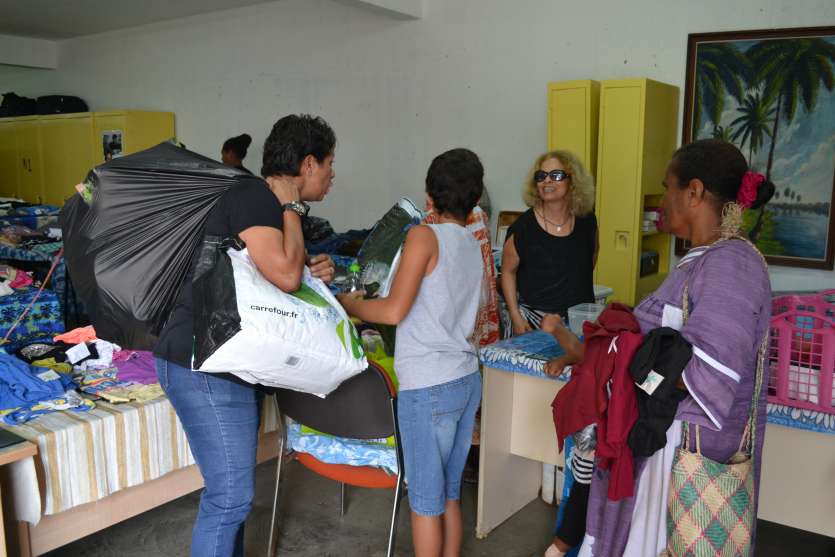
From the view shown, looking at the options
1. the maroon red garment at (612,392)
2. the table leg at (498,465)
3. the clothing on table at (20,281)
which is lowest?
the table leg at (498,465)

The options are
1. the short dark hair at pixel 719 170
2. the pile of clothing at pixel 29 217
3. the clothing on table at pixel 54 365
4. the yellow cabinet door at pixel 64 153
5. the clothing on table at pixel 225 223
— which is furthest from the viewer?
the yellow cabinet door at pixel 64 153

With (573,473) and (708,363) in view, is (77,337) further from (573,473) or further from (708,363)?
(708,363)

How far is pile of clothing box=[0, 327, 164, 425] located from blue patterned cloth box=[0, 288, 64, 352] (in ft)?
2.30

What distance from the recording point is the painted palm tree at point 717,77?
12.9ft

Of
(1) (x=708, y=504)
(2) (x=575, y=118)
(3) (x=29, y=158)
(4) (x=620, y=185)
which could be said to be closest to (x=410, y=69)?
(2) (x=575, y=118)

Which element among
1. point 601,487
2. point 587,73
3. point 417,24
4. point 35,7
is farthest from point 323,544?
point 35,7

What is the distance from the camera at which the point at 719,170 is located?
1547mm

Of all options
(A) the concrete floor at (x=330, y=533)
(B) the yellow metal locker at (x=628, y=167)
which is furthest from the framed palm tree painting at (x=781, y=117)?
(A) the concrete floor at (x=330, y=533)

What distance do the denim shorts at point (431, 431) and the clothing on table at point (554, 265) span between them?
3.67 ft

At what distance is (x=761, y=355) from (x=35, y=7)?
7.03 m

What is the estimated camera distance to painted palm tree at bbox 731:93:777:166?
12.8ft

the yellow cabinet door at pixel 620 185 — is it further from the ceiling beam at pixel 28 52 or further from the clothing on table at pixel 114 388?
the ceiling beam at pixel 28 52

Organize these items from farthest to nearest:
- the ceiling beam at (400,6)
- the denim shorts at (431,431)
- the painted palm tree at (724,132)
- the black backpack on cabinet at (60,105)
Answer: the black backpack on cabinet at (60,105), the ceiling beam at (400,6), the painted palm tree at (724,132), the denim shorts at (431,431)

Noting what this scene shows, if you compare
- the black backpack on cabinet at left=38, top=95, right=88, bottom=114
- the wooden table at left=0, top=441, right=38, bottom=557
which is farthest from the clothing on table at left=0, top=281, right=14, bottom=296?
the black backpack on cabinet at left=38, top=95, right=88, bottom=114
